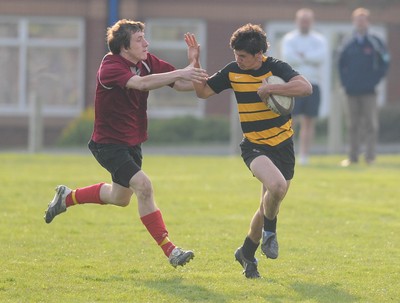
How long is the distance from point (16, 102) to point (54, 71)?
1235 millimetres

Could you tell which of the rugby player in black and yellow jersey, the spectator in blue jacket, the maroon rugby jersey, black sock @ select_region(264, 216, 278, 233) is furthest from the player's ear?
the spectator in blue jacket

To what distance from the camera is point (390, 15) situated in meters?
29.2

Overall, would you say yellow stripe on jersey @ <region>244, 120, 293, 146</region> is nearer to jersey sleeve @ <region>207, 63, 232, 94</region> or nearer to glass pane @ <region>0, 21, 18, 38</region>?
jersey sleeve @ <region>207, 63, 232, 94</region>

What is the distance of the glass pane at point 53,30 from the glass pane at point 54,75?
0.36 meters

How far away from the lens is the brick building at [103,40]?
2869 centimetres

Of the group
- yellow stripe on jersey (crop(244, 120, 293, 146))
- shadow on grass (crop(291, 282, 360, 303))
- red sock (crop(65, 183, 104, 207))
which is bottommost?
shadow on grass (crop(291, 282, 360, 303))

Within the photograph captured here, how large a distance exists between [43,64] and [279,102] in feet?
72.9

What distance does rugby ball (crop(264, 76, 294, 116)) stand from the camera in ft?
26.6

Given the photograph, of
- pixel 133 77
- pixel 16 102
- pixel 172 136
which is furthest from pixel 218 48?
pixel 133 77

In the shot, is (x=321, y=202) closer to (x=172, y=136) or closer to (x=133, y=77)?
(x=133, y=77)

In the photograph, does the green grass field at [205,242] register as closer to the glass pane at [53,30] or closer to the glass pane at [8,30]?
the glass pane at [53,30]

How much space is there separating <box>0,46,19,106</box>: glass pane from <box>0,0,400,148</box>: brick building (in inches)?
1.0

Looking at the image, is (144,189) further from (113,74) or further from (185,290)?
(185,290)

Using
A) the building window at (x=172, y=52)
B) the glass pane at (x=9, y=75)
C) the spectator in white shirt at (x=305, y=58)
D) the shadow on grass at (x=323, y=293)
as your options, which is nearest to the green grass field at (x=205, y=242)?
the shadow on grass at (x=323, y=293)
